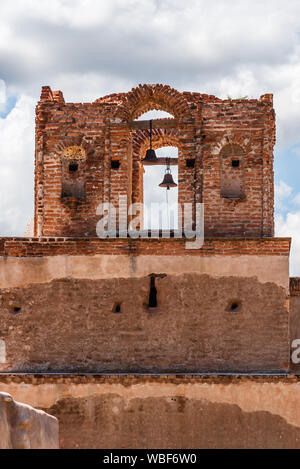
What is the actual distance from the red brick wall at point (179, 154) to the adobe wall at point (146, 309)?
69 centimetres

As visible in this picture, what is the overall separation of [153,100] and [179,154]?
1076 millimetres

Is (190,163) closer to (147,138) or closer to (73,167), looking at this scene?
A: (73,167)

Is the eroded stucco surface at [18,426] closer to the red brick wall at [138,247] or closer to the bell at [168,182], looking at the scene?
the red brick wall at [138,247]

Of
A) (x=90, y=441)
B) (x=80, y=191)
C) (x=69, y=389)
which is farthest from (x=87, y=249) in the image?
(x=90, y=441)

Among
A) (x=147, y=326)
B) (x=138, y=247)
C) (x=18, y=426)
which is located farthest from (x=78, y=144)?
(x=18, y=426)

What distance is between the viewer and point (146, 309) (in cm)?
973

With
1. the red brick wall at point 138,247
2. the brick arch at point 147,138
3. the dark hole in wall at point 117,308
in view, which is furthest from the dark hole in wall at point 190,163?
the dark hole in wall at point 117,308

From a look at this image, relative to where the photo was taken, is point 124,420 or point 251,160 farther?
point 251,160

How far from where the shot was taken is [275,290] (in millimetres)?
9625

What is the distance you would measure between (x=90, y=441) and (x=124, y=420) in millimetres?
578

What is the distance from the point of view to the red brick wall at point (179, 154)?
10234mm

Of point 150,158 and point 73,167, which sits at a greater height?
point 150,158

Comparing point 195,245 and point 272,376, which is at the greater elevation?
point 195,245

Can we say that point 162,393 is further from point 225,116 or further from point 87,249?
point 225,116
